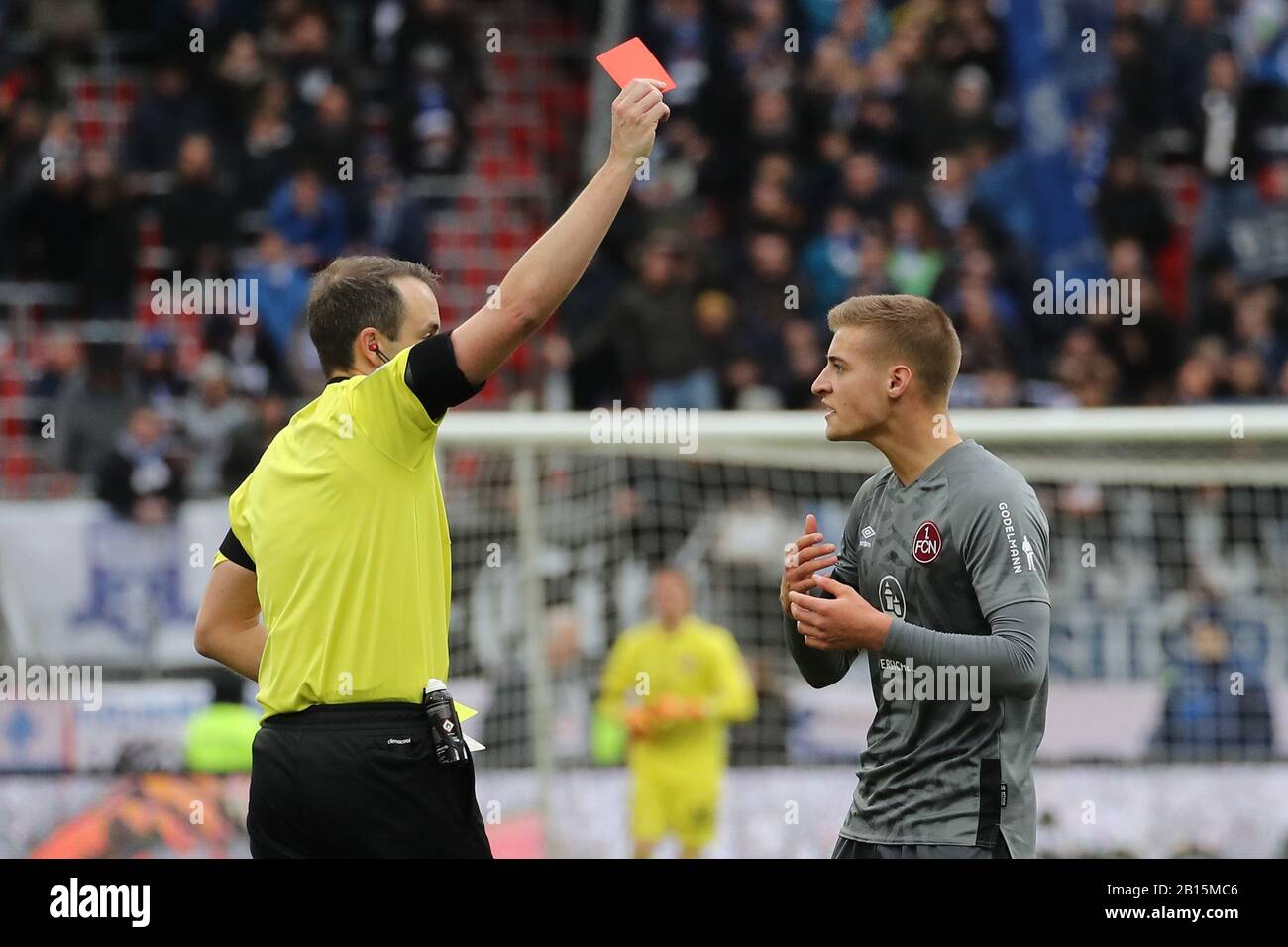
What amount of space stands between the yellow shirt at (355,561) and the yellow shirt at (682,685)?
19.3ft

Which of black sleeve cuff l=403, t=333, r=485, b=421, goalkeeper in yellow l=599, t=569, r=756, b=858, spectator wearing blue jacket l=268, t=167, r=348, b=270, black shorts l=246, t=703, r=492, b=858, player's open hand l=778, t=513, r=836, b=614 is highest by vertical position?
spectator wearing blue jacket l=268, t=167, r=348, b=270

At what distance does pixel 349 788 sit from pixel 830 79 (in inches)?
454

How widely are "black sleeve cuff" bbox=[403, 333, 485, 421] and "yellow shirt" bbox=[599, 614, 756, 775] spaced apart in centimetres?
625

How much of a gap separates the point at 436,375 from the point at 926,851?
1.55 m

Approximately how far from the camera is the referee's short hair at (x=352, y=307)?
421cm

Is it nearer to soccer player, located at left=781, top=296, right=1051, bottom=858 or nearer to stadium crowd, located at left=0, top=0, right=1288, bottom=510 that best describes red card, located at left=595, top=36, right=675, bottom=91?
soccer player, located at left=781, top=296, right=1051, bottom=858

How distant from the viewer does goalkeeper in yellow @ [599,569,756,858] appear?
9750 mm

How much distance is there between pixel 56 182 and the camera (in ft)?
44.9

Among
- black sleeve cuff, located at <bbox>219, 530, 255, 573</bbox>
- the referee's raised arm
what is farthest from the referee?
black sleeve cuff, located at <bbox>219, 530, 255, 573</bbox>

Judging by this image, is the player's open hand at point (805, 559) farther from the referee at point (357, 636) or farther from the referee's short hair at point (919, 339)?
the referee at point (357, 636)

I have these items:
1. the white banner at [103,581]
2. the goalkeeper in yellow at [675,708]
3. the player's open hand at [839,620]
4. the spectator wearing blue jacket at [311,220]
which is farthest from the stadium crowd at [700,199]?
the player's open hand at [839,620]

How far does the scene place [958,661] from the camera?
3965 millimetres
